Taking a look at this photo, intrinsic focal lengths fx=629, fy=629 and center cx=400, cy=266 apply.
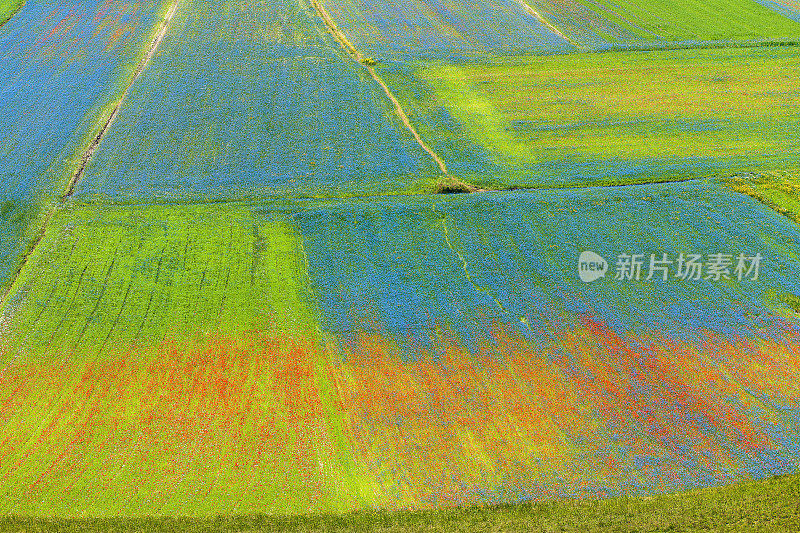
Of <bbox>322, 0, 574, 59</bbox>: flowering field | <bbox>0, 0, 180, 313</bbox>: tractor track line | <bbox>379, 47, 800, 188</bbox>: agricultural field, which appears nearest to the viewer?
<bbox>0, 0, 180, 313</bbox>: tractor track line

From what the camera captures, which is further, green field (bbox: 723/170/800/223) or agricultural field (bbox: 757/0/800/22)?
agricultural field (bbox: 757/0/800/22)

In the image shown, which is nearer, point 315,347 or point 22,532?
point 22,532

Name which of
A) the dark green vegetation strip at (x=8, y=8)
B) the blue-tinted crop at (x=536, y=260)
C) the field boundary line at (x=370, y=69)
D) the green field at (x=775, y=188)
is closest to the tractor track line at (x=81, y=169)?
the blue-tinted crop at (x=536, y=260)

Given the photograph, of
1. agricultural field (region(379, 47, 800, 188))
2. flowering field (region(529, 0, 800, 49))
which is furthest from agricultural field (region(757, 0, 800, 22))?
agricultural field (region(379, 47, 800, 188))

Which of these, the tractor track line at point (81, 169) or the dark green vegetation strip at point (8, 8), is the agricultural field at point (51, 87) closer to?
the tractor track line at point (81, 169)

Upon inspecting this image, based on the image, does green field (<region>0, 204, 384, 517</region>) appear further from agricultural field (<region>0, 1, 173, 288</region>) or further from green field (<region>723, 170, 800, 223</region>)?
green field (<region>723, 170, 800, 223</region>)

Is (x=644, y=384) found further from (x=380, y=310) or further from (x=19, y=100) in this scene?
(x=19, y=100)

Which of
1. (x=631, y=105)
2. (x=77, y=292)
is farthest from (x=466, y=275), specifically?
(x=631, y=105)
